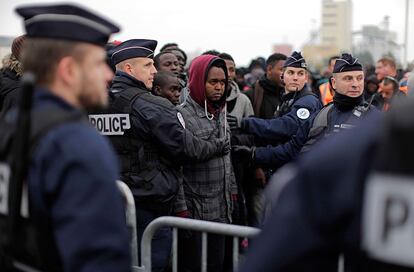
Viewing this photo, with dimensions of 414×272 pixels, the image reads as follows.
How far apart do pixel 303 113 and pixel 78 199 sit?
11.4ft

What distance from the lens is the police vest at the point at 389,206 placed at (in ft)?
4.10

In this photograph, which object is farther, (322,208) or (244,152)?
(244,152)

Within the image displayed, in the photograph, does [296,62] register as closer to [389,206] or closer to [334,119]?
[334,119]

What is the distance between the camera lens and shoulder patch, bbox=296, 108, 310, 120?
4.92 meters

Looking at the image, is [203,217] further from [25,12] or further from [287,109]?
[25,12]

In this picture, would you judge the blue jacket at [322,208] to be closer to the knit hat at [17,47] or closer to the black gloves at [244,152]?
the black gloves at [244,152]

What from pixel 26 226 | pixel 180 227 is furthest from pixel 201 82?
pixel 26 226

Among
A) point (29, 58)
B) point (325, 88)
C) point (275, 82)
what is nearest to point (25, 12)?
point (29, 58)

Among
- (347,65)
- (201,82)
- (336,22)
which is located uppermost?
(336,22)

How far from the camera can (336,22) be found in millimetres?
116500

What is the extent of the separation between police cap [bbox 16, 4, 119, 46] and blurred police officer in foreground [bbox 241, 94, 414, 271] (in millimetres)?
891

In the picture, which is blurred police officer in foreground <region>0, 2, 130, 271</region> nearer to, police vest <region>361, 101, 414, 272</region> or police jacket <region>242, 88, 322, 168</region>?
police vest <region>361, 101, 414, 272</region>

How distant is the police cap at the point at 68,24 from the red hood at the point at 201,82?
2.59 m

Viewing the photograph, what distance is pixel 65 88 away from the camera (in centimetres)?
191
